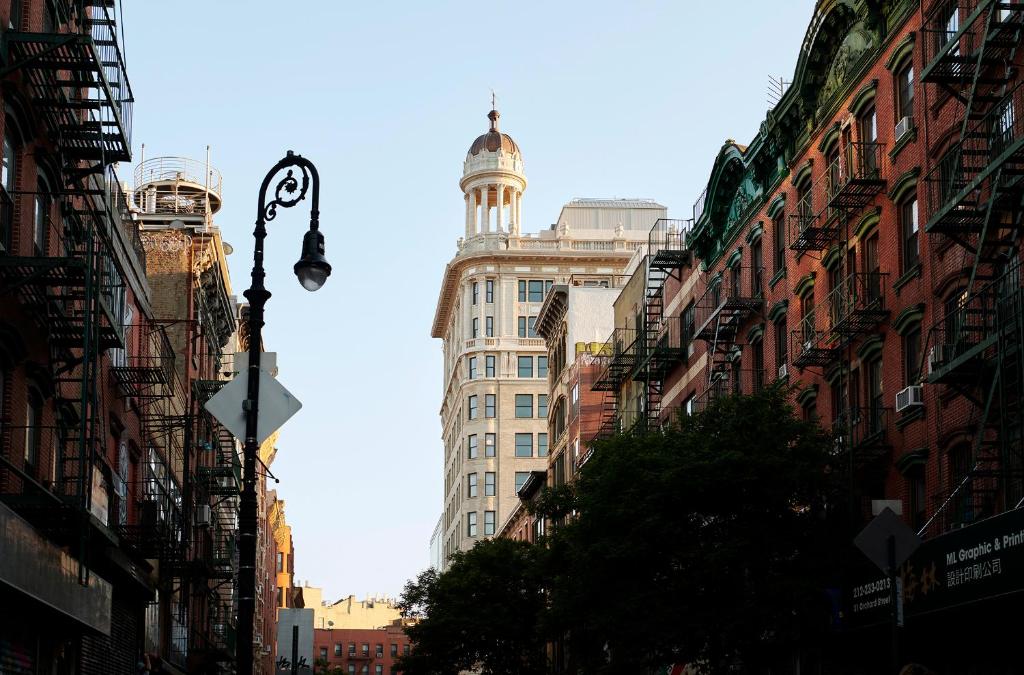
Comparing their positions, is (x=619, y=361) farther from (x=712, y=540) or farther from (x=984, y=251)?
(x=984, y=251)

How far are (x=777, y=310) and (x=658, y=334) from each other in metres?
16.7

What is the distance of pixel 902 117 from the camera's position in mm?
35406

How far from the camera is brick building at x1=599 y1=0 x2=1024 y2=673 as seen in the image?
1113 inches

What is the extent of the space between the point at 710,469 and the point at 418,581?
1428 inches

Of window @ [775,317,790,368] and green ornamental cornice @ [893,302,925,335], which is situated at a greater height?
window @ [775,317,790,368]

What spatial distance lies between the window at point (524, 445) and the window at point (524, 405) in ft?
5.68

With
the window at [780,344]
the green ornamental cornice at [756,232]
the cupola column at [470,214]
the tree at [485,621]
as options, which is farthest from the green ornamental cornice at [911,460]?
the cupola column at [470,214]

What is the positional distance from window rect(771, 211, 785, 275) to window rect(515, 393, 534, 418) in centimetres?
8949

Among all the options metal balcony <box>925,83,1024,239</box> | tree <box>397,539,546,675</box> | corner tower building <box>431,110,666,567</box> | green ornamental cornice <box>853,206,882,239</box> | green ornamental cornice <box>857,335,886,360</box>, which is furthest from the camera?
corner tower building <box>431,110,666,567</box>

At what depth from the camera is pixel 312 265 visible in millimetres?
18688

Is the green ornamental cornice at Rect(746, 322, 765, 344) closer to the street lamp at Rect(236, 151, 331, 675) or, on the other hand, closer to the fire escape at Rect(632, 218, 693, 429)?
the fire escape at Rect(632, 218, 693, 429)

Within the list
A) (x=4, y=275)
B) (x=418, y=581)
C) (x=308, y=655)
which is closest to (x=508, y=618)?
(x=418, y=581)

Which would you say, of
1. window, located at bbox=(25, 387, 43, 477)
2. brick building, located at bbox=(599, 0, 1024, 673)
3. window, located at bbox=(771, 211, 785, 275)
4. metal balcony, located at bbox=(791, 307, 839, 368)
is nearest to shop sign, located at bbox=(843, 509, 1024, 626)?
brick building, located at bbox=(599, 0, 1024, 673)

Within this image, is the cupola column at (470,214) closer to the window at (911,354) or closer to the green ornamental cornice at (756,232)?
the green ornamental cornice at (756,232)
